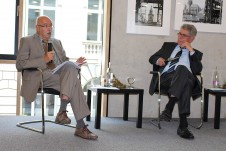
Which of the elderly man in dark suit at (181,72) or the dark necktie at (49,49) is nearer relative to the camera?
the elderly man in dark suit at (181,72)

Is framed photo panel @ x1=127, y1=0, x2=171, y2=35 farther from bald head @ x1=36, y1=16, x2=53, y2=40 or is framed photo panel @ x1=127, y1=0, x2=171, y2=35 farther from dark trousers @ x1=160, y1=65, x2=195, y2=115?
bald head @ x1=36, y1=16, x2=53, y2=40

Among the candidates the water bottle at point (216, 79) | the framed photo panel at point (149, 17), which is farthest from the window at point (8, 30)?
the water bottle at point (216, 79)

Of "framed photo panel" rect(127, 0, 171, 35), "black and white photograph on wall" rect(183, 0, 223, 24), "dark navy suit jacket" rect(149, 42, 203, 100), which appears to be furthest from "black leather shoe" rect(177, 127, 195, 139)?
"black and white photograph on wall" rect(183, 0, 223, 24)

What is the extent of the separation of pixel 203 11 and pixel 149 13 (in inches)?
30.6

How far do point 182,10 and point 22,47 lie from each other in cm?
231

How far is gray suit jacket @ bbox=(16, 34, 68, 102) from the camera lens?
334 centimetres

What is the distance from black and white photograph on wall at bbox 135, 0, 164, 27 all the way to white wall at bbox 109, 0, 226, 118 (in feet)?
0.54

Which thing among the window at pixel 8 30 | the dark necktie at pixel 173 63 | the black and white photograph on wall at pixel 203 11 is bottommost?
the dark necktie at pixel 173 63

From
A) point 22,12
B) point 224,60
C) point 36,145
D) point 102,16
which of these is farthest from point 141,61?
point 36,145

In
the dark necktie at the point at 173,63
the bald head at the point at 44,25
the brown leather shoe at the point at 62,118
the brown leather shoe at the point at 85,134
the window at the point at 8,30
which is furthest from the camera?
the window at the point at 8,30

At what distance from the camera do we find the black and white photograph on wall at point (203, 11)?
466cm

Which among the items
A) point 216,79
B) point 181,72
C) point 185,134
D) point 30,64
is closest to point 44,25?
point 30,64

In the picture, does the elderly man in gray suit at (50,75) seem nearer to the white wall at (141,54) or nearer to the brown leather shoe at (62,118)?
the brown leather shoe at (62,118)

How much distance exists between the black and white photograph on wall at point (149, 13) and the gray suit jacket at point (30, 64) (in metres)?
1.56
